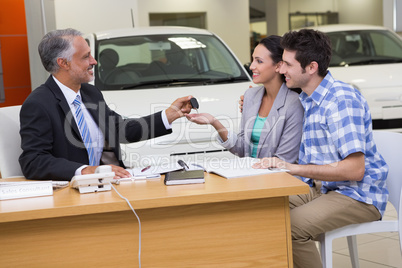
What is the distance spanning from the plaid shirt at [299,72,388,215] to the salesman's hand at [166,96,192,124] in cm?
67

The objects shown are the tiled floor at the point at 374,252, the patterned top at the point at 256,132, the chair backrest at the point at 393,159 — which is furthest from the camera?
the tiled floor at the point at 374,252

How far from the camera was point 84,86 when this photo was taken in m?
3.09

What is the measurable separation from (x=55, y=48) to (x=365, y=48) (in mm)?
4630

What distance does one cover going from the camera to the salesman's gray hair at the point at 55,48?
2.83 meters

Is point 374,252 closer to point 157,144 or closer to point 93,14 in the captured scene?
point 157,144

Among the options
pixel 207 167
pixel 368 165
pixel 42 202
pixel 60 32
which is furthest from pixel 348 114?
pixel 60 32

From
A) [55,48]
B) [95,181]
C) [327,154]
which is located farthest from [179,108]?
[95,181]

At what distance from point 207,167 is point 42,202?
0.78 m

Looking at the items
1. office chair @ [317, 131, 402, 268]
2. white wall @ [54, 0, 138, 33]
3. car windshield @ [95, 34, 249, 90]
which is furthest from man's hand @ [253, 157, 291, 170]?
white wall @ [54, 0, 138, 33]

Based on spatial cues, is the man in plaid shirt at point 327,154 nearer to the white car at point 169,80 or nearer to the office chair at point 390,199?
the office chair at point 390,199

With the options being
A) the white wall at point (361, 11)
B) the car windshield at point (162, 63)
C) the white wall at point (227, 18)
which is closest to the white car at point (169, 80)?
the car windshield at point (162, 63)

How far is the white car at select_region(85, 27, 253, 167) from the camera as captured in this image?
3.94 metres

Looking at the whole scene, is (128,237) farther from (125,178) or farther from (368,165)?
(368,165)

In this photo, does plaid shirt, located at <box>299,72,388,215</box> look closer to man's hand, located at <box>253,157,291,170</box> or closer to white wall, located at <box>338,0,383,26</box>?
man's hand, located at <box>253,157,291,170</box>
